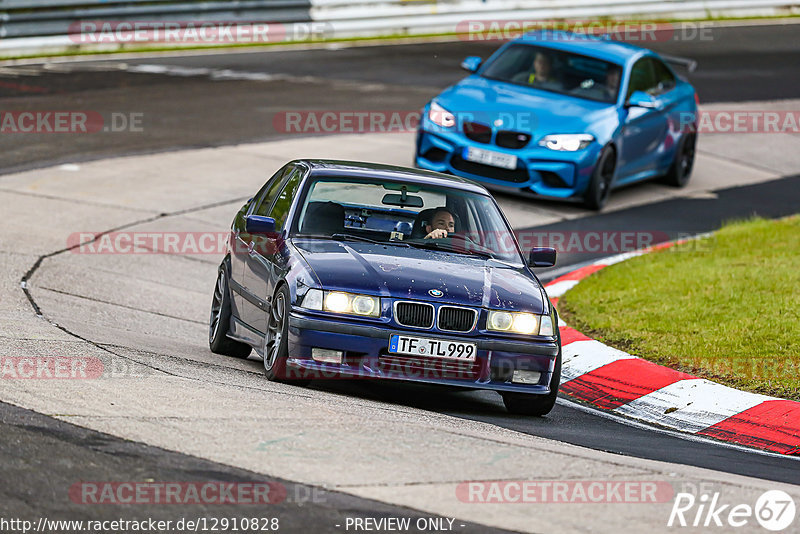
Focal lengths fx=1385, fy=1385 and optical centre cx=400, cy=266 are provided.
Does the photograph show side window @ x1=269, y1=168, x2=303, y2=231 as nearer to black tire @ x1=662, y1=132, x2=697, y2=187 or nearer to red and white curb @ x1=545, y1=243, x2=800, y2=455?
red and white curb @ x1=545, y1=243, x2=800, y2=455

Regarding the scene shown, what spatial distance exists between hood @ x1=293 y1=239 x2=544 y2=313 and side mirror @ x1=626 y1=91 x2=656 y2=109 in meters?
8.12

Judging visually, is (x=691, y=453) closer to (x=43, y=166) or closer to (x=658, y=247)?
(x=658, y=247)

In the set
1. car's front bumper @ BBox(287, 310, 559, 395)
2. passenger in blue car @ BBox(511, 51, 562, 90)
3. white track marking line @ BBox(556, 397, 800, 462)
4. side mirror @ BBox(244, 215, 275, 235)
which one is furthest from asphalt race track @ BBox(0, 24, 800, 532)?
passenger in blue car @ BBox(511, 51, 562, 90)

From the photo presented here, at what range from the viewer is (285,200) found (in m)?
9.26

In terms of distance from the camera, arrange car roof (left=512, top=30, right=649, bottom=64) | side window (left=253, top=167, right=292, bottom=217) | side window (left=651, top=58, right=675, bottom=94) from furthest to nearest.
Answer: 1. side window (left=651, top=58, right=675, bottom=94)
2. car roof (left=512, top=30, right=649, bottom=64)
3. side window (left=253, top=167, right=292, bottom=217)

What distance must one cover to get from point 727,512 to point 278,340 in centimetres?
311

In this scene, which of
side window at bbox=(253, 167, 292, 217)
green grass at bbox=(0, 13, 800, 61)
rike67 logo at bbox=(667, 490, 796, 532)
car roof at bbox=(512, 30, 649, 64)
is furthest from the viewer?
green grass at bbox=(0, 13, 800, 61)

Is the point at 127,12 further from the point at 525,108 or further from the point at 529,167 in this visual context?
the point at 529,167

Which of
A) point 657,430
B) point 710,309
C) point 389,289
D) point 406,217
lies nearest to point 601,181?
point 710,309

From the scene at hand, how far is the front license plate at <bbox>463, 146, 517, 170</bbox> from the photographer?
51.0 ft

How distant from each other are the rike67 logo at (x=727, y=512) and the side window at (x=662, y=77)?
12.2m

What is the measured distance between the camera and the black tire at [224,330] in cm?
945

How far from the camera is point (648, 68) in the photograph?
57.4ft

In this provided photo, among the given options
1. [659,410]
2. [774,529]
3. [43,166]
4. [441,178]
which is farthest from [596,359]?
[43,166]
